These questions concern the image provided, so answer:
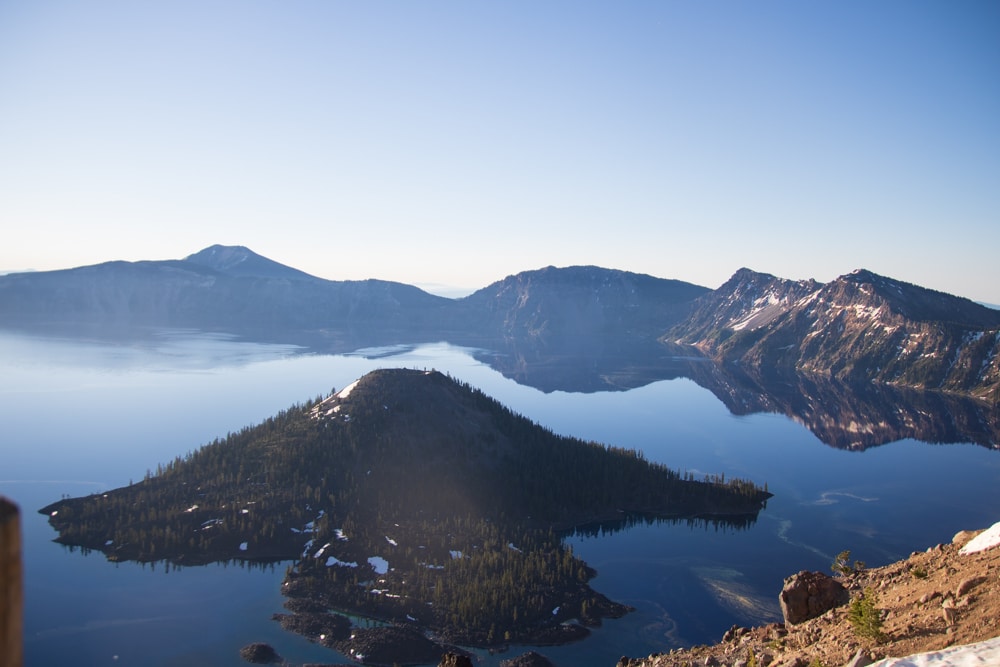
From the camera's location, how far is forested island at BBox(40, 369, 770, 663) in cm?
9469

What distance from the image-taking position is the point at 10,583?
22.6 ft

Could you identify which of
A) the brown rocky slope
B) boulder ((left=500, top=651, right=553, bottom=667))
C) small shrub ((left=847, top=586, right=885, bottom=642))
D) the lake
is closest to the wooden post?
the brown rocky slope

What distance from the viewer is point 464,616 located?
91812mm

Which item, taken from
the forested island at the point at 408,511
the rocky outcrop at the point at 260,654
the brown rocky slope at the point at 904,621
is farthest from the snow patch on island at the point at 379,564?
the brown rocky slope at the point at 904,621

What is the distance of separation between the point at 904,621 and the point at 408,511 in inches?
4245

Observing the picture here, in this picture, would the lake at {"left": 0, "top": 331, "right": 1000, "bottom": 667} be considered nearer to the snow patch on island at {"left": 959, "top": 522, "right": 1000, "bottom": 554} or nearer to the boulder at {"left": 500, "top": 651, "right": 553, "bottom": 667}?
the boulder at {"left": 500, "top": 651, "right": 553, "bottom": 667}

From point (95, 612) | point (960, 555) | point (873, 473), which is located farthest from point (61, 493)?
point (873, 473)

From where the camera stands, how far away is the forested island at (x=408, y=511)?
94688 millimetres

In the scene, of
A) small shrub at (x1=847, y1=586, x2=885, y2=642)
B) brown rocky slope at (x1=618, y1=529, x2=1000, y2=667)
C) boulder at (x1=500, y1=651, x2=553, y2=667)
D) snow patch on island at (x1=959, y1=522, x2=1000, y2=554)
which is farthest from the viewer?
boulder at (x1=500, y1=651, x2=553, y2=667)

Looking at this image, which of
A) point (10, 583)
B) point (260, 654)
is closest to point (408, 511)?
point (260, 654)

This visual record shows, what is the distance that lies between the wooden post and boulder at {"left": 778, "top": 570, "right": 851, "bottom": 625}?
4277 cm

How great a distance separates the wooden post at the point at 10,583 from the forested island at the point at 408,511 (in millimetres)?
84598

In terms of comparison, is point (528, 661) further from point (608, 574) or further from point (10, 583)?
point (10, 583)

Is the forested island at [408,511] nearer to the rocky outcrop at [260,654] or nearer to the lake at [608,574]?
the lake at [608,574]
